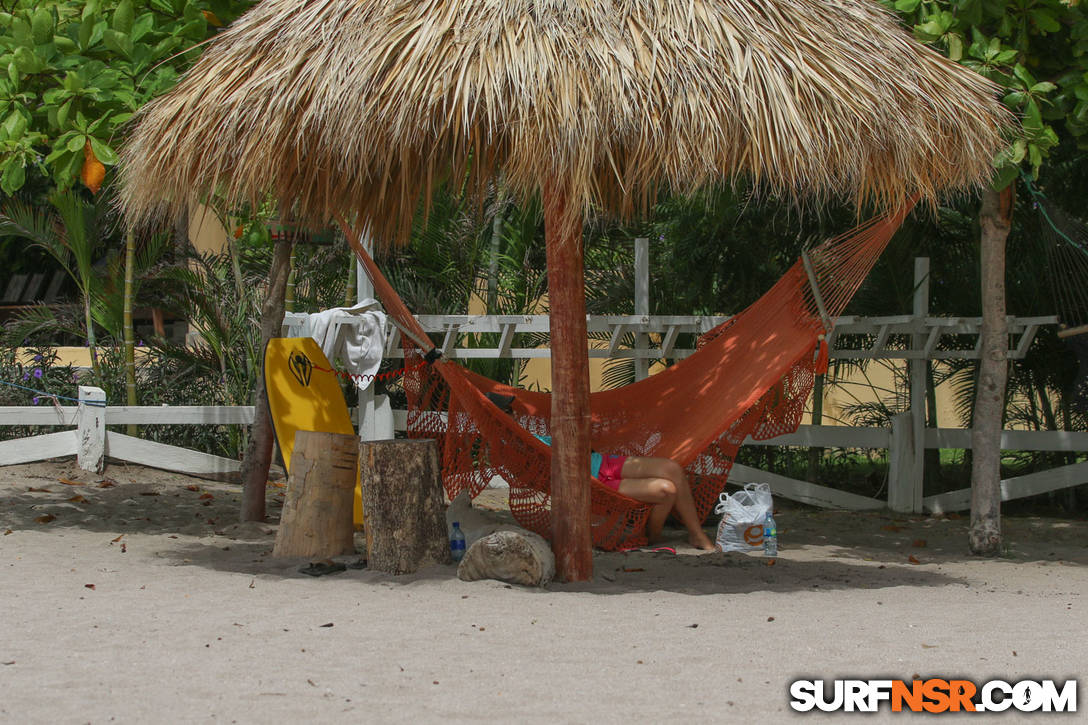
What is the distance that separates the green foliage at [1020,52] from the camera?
3.95 metres

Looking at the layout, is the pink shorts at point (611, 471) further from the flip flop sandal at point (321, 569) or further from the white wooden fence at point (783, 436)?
the flip flop sandal at point (321, 569)

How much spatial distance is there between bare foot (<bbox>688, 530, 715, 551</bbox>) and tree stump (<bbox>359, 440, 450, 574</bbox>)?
1221mm

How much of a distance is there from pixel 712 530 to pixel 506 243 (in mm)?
2524

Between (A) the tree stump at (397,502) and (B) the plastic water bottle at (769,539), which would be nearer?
(A) the tree stump at (397,502)

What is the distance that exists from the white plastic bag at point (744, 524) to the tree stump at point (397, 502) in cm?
124

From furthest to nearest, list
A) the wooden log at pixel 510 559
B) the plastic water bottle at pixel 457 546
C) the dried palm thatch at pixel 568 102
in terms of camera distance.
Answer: the plastic water bottle at pixel 457 546 → the wooden log at pixel 510 559 → the dried palm thatch at pixel 568 102

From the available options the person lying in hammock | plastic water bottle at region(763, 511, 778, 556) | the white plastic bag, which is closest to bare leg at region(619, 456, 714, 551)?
the person lying in hammock

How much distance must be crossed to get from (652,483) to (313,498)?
1291 mm

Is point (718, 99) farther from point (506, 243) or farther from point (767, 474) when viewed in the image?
point (506, 243)

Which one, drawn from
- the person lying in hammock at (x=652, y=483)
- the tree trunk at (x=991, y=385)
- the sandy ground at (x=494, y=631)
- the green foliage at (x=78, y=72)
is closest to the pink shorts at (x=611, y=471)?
the person lying in hammock at (x=652, y=483)

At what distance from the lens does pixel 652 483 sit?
4371 mm

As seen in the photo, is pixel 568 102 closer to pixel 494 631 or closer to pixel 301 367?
pixel 494 631

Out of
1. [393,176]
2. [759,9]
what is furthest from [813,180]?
[393,176]

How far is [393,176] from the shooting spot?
3881 mm
